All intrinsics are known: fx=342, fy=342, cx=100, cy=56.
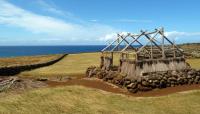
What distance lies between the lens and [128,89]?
103ft

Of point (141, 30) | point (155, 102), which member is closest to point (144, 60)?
point (141, 30)

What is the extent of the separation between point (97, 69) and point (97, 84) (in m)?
6.05

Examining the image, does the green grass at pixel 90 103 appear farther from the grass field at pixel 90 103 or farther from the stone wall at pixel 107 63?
the stone wall at pixel 107 63

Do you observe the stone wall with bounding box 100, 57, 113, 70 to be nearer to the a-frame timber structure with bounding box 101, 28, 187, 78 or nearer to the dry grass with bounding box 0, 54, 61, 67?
the a-frame timber structure with bounding box 101, 28, 187, 78

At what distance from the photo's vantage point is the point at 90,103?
83.4 ft

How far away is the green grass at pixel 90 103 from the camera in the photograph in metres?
23.1

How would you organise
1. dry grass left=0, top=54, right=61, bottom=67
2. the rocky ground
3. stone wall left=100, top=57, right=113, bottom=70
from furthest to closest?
dry grass left=0, top=54, right=61, bottom=67 → stone wall left=100, top=57, right=113, bottom=70 → the rocky ground

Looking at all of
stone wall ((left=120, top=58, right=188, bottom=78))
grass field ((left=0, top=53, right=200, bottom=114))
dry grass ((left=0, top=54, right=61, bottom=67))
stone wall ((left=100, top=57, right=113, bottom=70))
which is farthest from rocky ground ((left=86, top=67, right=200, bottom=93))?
dry grass ((left=0, top=54, right=61, bottom=67))

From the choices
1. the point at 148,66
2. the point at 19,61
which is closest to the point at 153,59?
the point at 148,66

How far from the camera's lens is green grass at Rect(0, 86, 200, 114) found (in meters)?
23.1

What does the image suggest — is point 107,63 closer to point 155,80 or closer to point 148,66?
point 148,66

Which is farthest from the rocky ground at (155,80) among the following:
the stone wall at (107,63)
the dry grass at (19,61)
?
the dry grass at (19,61)

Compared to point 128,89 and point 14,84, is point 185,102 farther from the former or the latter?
point 14,84

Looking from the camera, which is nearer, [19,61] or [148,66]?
[148,66]
